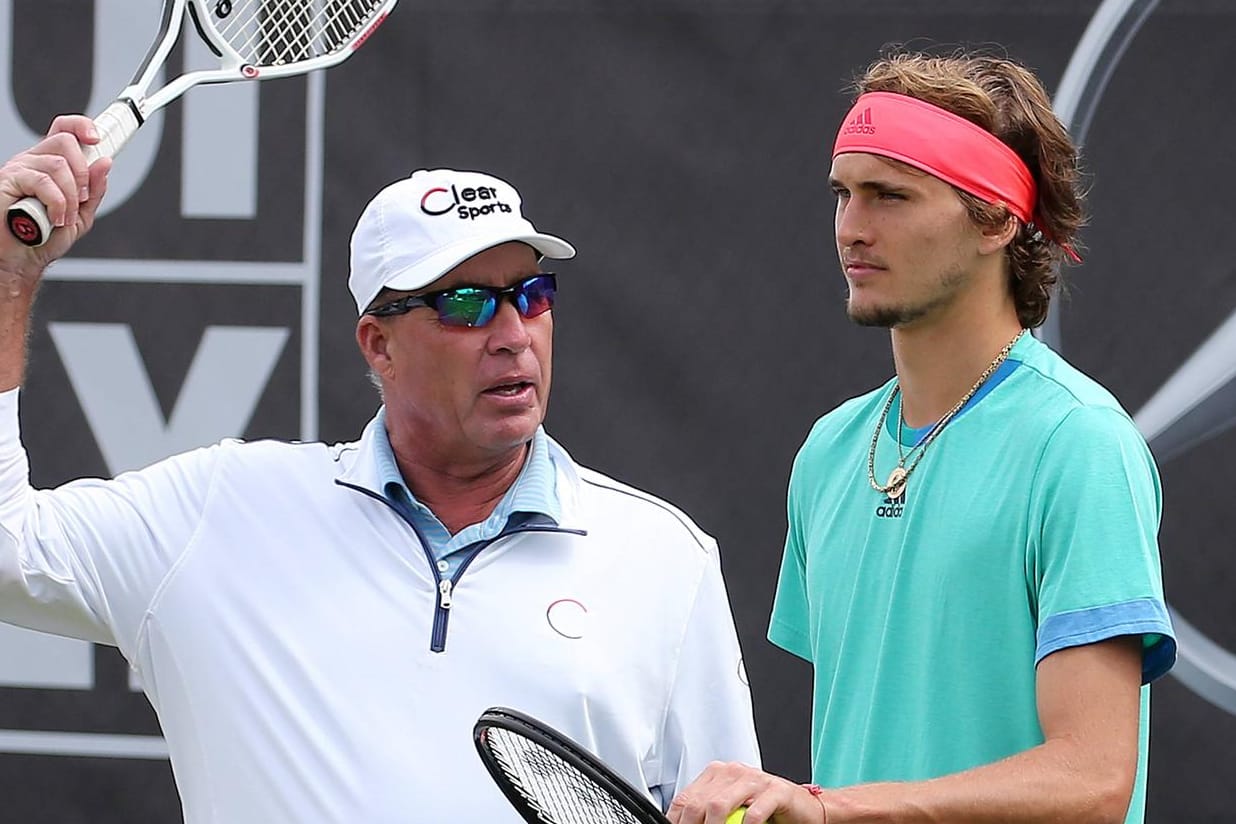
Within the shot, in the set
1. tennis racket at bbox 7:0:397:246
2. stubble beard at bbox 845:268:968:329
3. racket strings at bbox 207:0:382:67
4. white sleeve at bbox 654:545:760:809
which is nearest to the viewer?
tennis racket at bbox 7:0:397:246

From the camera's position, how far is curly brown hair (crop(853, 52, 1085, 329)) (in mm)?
2039

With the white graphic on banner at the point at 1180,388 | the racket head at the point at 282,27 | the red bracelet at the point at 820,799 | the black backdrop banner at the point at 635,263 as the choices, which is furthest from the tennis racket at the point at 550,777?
the white graphic on banner at the point at 1180,388

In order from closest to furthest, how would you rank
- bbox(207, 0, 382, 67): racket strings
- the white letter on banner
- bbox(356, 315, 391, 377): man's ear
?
bbox(356, 315, 391, 377): man's ear
bbox(207, 0, 382, 67): racket strings
the white letter on banner

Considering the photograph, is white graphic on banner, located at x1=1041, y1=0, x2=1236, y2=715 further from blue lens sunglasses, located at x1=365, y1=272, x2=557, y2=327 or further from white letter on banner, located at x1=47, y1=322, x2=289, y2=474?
white letter on banner, located at x1=47, y1=322, x2=289, y2=474

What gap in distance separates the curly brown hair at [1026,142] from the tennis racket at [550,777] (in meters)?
0.84

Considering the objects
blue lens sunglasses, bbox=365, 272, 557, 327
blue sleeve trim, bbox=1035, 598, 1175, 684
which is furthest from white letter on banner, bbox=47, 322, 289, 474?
blue sleeve trim, bbox=1035, 598, 1175, 684

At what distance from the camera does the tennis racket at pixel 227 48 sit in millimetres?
1832

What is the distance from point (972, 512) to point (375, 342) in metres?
0.87

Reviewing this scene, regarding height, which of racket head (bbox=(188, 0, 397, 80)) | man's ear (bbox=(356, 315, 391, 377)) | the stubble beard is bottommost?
man's ear (bbox=(356, 315, 391, 377))

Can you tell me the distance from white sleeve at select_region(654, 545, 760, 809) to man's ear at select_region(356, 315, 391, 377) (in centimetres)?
54

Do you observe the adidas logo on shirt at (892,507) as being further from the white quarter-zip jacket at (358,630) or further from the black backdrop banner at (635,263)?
the black backdrop banner at (635,263)

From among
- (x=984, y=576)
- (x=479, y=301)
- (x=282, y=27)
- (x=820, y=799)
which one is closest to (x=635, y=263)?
(x=282, y=27)

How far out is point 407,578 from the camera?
2109mm

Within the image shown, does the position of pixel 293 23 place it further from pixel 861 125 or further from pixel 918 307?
pixel 918 307
